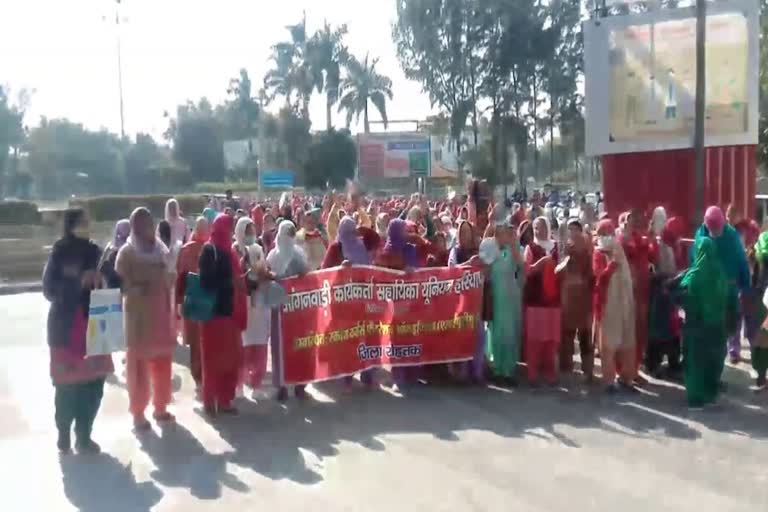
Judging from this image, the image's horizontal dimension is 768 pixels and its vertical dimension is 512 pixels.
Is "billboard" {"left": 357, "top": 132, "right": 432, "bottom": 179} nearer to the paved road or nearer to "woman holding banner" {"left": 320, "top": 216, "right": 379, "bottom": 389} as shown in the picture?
"woman holding banner" {"left": 320, "top": 216, "right": 379, "bottom": 389}

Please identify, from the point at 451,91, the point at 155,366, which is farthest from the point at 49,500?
the point at 451,91

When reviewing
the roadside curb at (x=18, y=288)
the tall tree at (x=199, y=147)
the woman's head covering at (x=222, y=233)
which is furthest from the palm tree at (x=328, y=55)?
the woman's head covering at (x=222, y=233)

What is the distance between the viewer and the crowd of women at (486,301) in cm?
707

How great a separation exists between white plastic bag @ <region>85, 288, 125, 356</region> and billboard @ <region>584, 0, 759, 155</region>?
32.9 feet

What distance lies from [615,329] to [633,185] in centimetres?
722

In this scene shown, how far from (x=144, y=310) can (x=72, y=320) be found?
707 millimetres

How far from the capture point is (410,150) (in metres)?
41.5

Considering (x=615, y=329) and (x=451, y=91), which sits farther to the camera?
(x=451, y=91)

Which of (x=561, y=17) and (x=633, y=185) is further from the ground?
(x=561, y=17)

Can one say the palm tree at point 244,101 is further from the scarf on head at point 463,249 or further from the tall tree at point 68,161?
the scarf on head at point 463,249

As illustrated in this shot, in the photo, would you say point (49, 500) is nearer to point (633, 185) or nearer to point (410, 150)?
point (633, 185)

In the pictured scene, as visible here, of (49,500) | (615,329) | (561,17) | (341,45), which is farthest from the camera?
(341,45)

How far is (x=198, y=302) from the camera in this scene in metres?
7.68

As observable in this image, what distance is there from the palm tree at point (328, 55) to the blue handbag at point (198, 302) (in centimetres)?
4417
